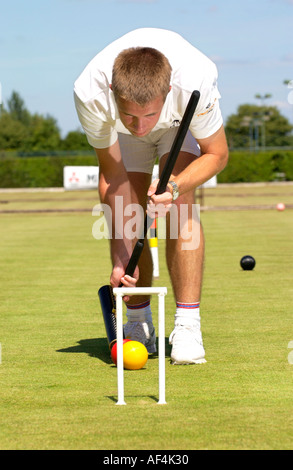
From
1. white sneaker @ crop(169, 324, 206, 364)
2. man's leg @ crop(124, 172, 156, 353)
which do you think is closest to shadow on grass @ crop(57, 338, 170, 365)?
man's leg @ crop(124, 172, 156, 353)

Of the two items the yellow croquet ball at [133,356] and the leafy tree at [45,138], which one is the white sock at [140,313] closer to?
the yellow croquet ball at [133,356]

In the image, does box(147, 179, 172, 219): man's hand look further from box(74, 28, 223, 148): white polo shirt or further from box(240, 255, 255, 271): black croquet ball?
box(240, 255, 255, 271): black croquet ball

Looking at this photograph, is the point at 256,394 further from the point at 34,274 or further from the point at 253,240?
the point at 253,240

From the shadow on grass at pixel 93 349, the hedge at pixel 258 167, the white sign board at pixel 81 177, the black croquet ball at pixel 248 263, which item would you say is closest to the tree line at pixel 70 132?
the hedge at pixel 258 167

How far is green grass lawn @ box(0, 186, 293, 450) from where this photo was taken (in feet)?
11.1

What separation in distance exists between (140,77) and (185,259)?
1.36 metres

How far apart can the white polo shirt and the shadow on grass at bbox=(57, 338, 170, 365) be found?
4.39 feet

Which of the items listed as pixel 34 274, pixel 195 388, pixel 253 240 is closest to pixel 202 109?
pixel 195 388

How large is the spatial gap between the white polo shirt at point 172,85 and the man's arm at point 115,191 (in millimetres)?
256

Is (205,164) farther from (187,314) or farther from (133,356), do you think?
(133,356)

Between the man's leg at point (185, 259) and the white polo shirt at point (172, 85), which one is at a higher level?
the white polo shirt at point (172, 85)

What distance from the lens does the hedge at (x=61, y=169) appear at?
167 ft

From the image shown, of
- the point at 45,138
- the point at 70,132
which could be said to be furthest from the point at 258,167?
the point at 45,138

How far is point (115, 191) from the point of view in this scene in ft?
16.8
